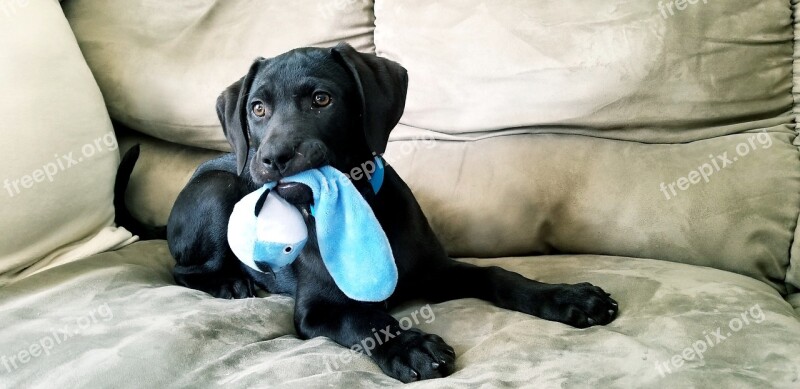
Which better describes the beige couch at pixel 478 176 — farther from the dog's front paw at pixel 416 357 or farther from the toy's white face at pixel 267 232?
the toy's white face at pixel 267 232

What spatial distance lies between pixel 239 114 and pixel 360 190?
1.20 ft

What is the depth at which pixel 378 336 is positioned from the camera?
144cm

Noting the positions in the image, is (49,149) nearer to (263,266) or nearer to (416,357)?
(263,266)

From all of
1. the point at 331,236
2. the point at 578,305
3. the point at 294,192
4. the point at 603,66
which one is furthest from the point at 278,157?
the point at 603,66

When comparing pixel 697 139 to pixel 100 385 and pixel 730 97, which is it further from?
pixel 100 385

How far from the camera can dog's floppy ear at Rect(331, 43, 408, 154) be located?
1.56 m

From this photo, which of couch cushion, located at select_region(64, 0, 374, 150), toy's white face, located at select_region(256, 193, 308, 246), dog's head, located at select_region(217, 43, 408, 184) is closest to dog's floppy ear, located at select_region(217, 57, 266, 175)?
dog's head, located at select_region(217, 43, 408, 184)

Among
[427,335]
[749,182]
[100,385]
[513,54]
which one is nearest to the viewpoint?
[100,385]

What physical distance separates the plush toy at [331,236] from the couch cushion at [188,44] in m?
0.98

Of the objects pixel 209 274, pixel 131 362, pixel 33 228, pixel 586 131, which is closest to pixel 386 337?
pixel 131 362

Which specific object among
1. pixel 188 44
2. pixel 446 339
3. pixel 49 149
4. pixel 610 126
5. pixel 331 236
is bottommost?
pixel 446 339

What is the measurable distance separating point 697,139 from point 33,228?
1.96 meters

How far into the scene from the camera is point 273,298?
183 cm

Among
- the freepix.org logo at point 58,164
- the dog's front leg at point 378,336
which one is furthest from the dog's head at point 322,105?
the freepix.org logo at point 58,164
